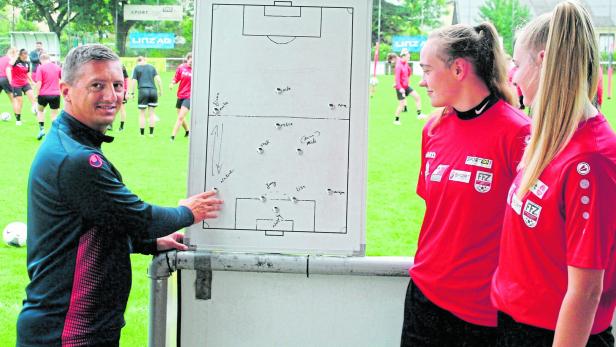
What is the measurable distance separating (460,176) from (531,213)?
400mm

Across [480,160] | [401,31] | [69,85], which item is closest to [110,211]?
[69,85]

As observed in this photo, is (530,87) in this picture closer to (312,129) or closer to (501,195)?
(501,195)

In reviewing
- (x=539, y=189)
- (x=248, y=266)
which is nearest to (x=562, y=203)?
(x=539, y=189)

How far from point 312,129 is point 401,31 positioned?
3476cm

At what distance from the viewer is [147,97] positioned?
12.9 metres

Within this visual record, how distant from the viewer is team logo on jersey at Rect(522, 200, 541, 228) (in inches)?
61.2

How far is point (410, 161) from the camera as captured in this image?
1106 cm

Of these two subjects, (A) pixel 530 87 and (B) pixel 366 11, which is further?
(B) pixel 366 11

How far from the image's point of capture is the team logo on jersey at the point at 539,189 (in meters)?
1.54

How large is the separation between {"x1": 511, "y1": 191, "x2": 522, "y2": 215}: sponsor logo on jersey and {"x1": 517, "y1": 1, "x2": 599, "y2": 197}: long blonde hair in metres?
0.05

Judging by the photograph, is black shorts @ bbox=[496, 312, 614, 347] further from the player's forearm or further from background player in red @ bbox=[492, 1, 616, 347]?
the player's forearm

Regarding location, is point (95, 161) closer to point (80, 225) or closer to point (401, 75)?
point (80, 225)

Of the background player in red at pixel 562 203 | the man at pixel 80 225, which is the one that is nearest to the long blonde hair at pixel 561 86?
the background player in red at pixel 562 203

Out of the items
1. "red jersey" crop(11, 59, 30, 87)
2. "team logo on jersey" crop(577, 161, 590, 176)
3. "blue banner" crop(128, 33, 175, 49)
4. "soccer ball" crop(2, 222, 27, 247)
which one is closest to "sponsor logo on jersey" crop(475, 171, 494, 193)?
"team logo on jersey" crop(577, 161, 590, 176)
